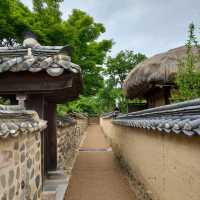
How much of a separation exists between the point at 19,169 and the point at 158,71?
705 cm

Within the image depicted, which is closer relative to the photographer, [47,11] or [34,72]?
[34,72]

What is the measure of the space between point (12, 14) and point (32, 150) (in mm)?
7925

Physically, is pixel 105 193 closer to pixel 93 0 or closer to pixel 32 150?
pixel 32 150

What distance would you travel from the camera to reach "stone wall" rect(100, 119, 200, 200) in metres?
3.40

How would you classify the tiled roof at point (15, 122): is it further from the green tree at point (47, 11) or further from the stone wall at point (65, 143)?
the green tree at point (47, 11)

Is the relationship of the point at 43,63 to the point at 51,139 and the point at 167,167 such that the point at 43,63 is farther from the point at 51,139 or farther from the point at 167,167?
the point at 51,139

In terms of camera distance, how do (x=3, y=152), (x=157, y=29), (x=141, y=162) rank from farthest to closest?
(x=157, y=29) < (x=141, y=162) < (x=3, y=152)

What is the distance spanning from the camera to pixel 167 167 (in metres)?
4.61

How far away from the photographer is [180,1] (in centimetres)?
1268

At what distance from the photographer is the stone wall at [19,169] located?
2814mm

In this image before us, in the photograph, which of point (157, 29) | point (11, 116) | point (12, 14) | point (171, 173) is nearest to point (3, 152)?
point (11, 116)

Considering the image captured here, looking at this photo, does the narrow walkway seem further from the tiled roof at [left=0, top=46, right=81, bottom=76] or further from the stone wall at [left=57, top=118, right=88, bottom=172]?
the tiled roof at [left=0, top=46, right=81, bottom=76]

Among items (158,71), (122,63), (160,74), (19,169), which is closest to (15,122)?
(19,169)

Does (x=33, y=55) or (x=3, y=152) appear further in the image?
(x=33, y=55)
